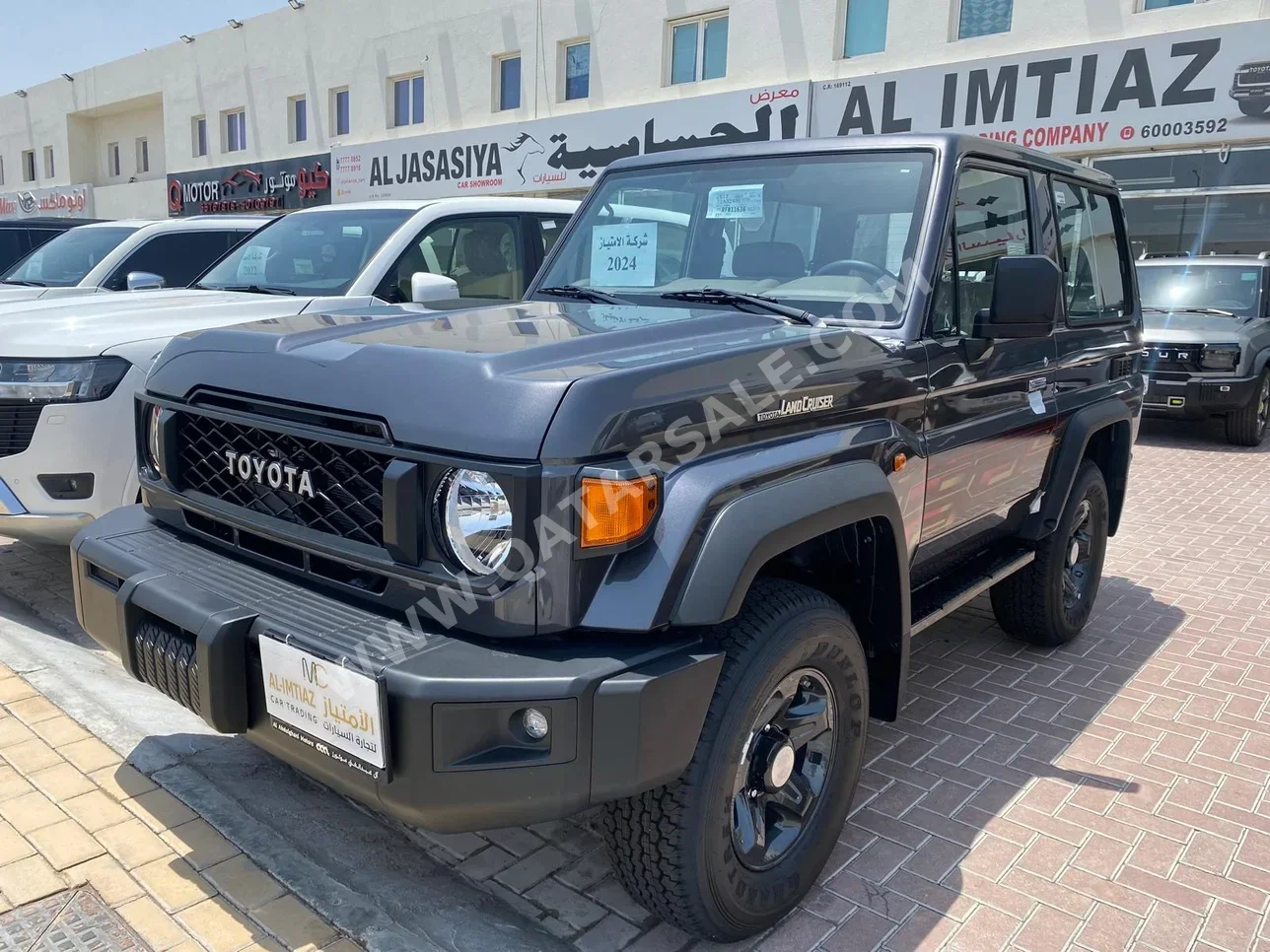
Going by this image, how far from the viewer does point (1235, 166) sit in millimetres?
11688

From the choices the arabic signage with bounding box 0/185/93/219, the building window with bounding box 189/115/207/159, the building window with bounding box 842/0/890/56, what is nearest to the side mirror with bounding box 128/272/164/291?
the building window with bounding box 842/0/890/56

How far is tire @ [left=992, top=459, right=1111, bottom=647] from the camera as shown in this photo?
4.11 metres

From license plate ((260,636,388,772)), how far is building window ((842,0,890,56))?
13939mm

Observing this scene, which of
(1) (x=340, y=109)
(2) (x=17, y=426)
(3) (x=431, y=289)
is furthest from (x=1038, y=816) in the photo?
(1) (x=340, y=109)

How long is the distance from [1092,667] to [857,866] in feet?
6.91

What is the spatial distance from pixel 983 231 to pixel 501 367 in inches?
77.7

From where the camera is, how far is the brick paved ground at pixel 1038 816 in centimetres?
251

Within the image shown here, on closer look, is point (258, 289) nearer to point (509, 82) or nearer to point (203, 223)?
point (203, 223)

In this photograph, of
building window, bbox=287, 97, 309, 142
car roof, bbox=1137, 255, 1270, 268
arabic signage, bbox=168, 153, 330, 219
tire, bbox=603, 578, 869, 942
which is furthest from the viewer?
building window, bbox=287, 97, 309, 142

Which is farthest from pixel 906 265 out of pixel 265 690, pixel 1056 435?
pixel 265 690

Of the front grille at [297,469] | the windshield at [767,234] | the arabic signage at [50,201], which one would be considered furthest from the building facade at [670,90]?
the front grille at [297,469]

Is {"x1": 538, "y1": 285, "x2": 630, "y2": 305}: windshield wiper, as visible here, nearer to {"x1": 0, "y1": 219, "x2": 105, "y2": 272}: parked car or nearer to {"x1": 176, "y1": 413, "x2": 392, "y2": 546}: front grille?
{"x1": 176, "y1": 413, "x2": 392, "y2": 546}: front grille

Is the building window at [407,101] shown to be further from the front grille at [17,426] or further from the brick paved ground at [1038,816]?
the front grille at [17,426]

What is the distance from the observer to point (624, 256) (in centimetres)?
339
